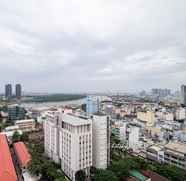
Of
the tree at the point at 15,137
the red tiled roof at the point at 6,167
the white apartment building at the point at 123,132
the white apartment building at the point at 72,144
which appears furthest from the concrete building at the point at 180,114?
the red tiled roof at the point at 6,167

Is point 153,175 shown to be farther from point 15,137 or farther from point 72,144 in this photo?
point 15,137

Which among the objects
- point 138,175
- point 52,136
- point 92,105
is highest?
point 92,105

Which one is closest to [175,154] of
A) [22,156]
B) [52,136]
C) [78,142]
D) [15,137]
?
[78,142]

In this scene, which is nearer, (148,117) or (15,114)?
(148,117)

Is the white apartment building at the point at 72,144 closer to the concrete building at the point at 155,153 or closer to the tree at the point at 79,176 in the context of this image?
the tree at the point at 79,176

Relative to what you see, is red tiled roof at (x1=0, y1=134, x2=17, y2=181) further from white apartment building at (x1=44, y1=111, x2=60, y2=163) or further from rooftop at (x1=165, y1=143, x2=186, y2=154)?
rooftop at (x1=165, y1=143, x2=186, y2=154)

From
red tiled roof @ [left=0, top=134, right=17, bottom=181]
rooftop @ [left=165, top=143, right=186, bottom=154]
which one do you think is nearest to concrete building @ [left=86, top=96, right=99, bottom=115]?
rooftop @ [left=165, top=143, right=186, bottom=154]
